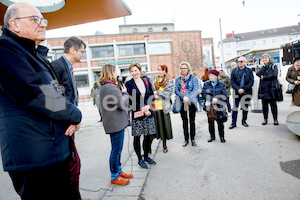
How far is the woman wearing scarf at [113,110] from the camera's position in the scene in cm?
271

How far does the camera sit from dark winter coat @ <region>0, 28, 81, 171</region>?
1.25m

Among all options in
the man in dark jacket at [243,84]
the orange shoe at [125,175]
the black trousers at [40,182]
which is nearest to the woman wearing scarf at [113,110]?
the orange shoe at [125,175]

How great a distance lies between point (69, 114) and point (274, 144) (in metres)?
4.48

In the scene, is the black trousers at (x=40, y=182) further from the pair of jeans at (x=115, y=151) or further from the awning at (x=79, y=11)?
the awning at (x=79, y=11)

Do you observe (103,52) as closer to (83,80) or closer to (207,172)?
(83,80)

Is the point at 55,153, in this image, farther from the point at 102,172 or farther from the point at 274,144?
the point at 274,144

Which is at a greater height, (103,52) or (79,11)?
(103,52)

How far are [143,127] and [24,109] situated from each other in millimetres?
2339

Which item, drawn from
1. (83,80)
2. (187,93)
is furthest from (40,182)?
(83,80)

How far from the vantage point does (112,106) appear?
2760mm

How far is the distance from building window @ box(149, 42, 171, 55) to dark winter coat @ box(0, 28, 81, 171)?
29.2m

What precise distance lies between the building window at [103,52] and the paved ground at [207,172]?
2576cm

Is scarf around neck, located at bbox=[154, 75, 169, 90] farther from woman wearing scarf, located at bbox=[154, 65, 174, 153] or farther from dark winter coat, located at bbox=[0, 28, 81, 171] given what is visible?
dark winter coat, located at bbox=[0, 28, 81, 171]

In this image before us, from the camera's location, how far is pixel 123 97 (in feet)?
9.05
